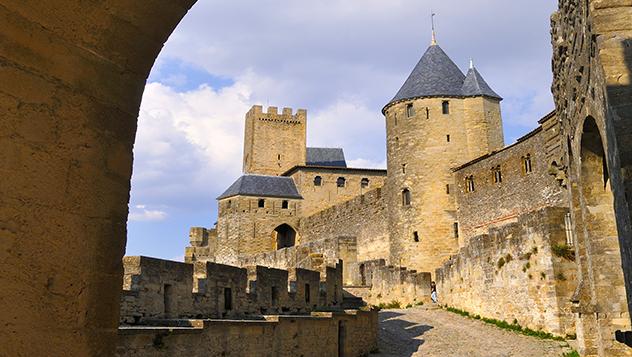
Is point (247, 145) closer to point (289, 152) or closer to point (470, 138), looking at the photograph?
point (289, 152)

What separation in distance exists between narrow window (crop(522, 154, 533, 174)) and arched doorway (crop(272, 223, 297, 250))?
Result: 22.8 metres

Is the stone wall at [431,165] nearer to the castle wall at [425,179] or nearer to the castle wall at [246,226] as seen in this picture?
the castle wall at [425,179]

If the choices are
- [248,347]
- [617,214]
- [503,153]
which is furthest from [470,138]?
[617,214]

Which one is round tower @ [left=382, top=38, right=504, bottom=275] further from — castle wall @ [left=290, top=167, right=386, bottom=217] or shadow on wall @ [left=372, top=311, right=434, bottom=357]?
castle wall @ [left=290, top=167, right=386, bottom=217]

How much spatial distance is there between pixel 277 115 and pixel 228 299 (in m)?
45.4

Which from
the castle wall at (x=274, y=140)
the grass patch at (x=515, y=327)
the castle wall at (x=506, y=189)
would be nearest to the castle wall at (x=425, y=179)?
the castle wall at (x=506, y=189)

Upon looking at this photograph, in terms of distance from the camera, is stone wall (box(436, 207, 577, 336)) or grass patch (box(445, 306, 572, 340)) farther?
stone wall (box(436, 207, 577, 336))

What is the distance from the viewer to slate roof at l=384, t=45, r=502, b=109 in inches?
1264

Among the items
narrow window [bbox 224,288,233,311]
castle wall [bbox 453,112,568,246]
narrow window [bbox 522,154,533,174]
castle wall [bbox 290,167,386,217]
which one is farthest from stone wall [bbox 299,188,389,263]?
narrow window [bbox 224,288,233,311]

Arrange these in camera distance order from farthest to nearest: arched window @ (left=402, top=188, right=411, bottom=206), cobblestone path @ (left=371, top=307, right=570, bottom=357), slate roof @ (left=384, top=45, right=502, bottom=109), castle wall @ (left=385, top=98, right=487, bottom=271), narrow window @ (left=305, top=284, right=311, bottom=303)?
1. slate roof @ (left=384, top=45, right=502, bottom=109)
2. arched window @ (left=402, top=188, right=411, bottom=206)
3. castle wall @ (left=385, top=98, right=487, bottom=271)
4. narrow window @ (left=305, top=284, right=311, bottom=303)
5. cobblestone path @ (left=371, top=307, right=570, bottom=357)

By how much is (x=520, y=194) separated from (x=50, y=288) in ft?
82.1

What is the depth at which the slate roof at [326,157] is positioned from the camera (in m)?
58.4

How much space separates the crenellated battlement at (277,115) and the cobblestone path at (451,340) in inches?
1452

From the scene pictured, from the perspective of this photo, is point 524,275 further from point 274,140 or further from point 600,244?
point 274,140
